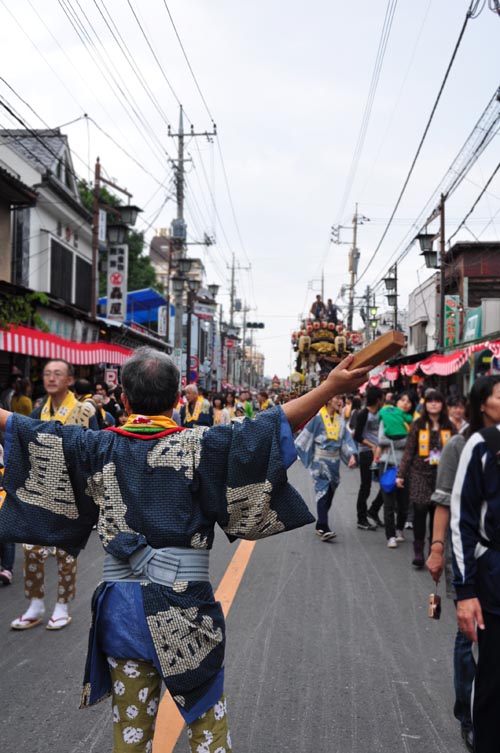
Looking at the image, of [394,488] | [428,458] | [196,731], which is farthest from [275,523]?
[394,488]

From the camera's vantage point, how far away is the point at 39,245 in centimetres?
2089

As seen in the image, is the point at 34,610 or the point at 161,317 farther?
the point at 161,317

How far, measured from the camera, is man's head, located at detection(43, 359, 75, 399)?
5325mm

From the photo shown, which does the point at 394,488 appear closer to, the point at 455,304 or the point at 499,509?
the point at 499,509

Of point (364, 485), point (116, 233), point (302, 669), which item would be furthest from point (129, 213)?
point (302, 669)

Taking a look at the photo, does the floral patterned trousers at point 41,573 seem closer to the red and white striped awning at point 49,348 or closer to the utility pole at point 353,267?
the red and white striped awning at point 49,348

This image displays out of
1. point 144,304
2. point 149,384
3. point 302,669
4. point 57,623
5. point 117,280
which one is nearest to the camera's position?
point 149,384

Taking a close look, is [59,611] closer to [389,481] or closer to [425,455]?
[425,455]

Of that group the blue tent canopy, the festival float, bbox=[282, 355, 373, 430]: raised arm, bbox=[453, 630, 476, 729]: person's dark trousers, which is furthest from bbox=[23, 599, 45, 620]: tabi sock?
the blue tent canopy

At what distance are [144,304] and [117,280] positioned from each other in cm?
1289

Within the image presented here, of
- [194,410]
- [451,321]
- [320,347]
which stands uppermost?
[451,321]

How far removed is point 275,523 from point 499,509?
0.95 meters

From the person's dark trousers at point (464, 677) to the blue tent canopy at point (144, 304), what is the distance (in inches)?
1211

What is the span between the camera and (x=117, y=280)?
79.3 ft
